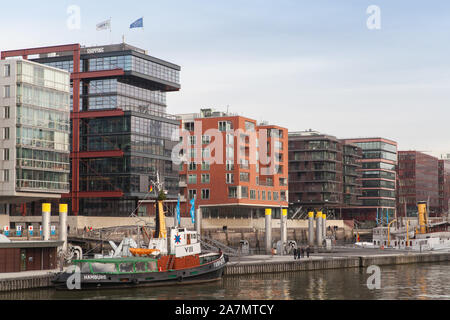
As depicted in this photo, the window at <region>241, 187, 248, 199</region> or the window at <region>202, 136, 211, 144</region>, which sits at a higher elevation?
the window at <region>202, 136, 211, 144</region>

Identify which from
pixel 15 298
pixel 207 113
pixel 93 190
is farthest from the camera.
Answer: pixel 207 113

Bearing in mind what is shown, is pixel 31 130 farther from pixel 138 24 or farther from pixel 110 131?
pixel 138 24

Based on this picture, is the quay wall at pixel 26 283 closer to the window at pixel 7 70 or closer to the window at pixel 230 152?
the window at pixel 7 70

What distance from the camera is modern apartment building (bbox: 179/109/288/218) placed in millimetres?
157125

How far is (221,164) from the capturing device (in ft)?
518

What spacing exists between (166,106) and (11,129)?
50.3 meters

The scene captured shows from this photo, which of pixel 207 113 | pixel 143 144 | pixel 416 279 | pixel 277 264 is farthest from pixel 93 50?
pixel 416 279

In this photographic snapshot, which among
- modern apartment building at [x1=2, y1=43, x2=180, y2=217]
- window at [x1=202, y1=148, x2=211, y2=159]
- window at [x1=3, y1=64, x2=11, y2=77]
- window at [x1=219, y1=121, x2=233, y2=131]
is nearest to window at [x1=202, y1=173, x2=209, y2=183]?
window at [x1=202, y1=148, x2=211, y2=159]

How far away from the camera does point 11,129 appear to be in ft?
343

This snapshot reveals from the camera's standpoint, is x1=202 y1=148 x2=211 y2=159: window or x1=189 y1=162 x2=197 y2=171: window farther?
x1=189 y1=162 x2=197 y2=171: window

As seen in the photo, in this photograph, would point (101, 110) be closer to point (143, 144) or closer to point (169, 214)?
point (143, 144)

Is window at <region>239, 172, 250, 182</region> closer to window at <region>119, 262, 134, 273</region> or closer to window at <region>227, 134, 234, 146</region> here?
window at <region>227, 134, 234, 146</region>

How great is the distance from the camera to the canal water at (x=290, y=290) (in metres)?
62.1

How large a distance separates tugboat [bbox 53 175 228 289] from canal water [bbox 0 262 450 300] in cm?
92
